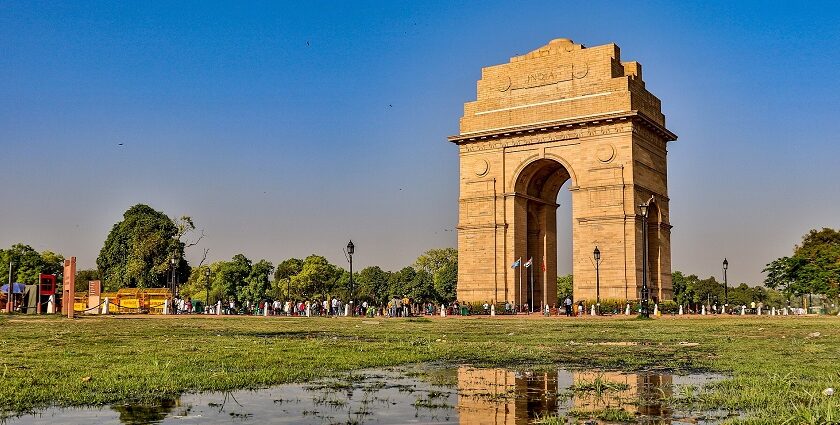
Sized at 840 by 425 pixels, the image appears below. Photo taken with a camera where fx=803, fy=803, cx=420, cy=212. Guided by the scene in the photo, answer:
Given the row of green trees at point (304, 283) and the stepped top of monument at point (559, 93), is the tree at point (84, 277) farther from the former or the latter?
the stepped top of monument at point (559, 93)

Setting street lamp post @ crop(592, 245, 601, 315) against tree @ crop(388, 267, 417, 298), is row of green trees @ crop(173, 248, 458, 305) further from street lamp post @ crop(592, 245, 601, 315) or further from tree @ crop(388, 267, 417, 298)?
street lamp post @ crop(592, 245, 601, 315)

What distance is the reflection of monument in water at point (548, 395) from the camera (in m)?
6.59

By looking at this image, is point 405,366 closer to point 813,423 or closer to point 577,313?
point 813,423

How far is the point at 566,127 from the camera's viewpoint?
45812mm

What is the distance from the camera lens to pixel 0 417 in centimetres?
606

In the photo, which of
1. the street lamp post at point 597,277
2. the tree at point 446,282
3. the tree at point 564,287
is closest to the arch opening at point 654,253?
the street lamp post at point 597,277

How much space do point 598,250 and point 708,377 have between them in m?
34.4

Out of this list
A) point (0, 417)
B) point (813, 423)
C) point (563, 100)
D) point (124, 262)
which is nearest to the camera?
point (813, 423)

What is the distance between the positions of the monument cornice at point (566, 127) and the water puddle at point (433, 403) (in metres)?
36.0

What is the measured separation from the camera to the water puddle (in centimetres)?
623

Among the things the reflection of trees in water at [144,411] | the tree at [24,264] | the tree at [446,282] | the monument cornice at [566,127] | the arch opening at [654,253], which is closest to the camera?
the reflection of trees in water at [144,411]

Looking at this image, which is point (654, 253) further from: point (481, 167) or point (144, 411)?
point (144, 411)

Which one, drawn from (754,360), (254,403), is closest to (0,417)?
(254,403)

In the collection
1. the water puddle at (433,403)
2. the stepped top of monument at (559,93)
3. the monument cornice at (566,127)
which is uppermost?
the stepped top of monument at (559,93)
